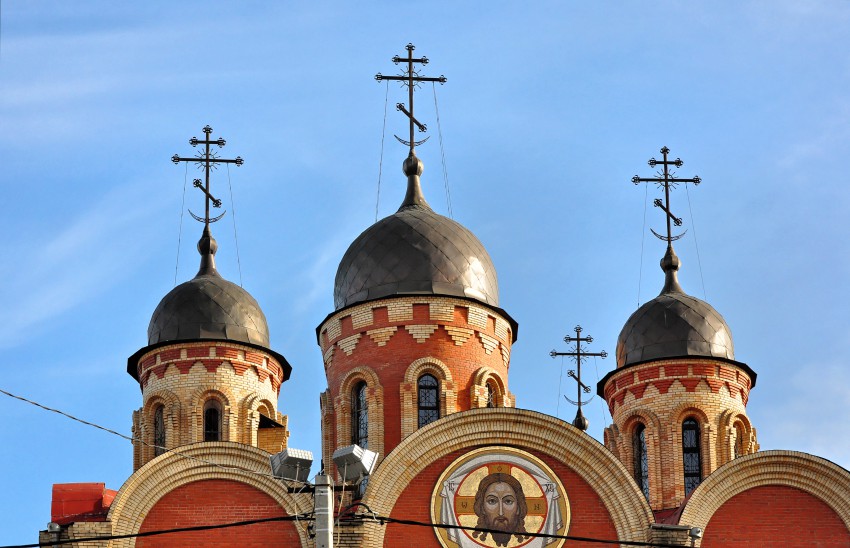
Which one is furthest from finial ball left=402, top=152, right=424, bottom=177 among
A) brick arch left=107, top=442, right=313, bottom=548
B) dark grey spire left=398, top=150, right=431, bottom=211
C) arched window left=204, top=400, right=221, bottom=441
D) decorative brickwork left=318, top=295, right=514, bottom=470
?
brick arch left=107, top=442, right=313, bottom=548

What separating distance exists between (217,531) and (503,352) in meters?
6.55

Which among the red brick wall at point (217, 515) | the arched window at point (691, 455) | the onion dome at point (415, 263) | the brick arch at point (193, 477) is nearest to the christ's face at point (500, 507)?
the brick arch at point (193, 477)

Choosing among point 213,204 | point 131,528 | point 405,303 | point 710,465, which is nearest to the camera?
point 131,528

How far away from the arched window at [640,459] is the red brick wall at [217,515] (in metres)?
8.51

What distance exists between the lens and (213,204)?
35031 mm

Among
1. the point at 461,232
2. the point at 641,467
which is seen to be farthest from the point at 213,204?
the point at 641,467

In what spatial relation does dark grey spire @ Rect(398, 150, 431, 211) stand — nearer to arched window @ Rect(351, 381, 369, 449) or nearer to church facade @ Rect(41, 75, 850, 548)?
church facade @ Rect(41, 75, 850, 548)

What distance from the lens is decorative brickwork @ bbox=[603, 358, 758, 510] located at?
108 feet

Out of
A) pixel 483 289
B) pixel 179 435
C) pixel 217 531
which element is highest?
pixel 483 289

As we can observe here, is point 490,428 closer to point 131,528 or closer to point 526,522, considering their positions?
point 526,522

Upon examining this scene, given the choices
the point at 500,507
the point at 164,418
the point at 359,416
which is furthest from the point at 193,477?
the point at 164,418

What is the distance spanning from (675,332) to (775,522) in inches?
270

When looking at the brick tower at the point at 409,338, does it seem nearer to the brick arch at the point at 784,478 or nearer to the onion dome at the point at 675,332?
the onion dome at the point at 675,332

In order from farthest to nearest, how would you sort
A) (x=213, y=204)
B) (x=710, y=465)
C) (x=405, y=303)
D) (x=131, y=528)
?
(x=213, y=204) → (x=710, y=465) → (x=405, y=303) → (x=131, y=528)
